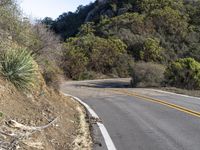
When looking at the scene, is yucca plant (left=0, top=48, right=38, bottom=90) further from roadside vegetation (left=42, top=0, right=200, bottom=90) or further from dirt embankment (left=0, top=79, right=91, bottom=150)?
roadside vegetation (left=42, top=0, right=200, bottom=90)

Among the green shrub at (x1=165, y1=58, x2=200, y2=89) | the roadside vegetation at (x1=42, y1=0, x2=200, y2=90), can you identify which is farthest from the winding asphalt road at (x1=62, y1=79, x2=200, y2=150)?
the roadside vegetation at (x1=42, y1=0, x2=200, y2=90)

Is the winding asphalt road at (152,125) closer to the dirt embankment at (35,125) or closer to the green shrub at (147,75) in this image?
the dirt embankment at (35,125)

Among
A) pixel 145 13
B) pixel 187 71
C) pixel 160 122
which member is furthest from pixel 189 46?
pixel 160 122

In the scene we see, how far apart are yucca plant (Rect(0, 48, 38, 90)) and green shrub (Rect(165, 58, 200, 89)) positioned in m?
26.2

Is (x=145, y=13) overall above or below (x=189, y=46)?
above

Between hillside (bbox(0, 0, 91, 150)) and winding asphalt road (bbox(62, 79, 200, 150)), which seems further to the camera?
winding asphalt road (bbox(62, 79, 200, 150))

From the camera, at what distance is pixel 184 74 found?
39812mm

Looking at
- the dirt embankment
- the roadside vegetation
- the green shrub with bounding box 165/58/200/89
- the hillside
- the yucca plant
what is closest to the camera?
the dirt embankment

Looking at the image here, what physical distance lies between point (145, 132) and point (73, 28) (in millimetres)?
91633

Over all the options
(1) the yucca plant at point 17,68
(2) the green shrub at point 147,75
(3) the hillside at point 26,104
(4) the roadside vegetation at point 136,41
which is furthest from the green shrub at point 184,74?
(1) the yucca plant at point 17,68

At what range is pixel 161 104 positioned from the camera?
20.7m

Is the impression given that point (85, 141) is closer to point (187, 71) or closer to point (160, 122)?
point (160, 122)

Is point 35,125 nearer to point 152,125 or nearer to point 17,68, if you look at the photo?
point 17,68

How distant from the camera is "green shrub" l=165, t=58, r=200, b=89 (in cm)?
3834
